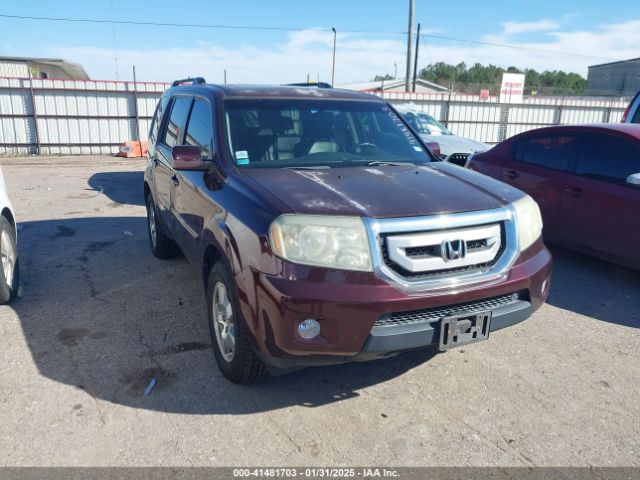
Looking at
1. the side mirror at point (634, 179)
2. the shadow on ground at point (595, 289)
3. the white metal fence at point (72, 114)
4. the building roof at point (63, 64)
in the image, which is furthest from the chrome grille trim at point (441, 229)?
the building roof at point (63, 64)

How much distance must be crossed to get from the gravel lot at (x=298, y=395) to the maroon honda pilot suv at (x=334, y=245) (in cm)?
38

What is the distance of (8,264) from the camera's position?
4.62 m

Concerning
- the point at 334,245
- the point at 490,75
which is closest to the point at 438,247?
the point at 334,245

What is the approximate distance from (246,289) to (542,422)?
1.82 metres

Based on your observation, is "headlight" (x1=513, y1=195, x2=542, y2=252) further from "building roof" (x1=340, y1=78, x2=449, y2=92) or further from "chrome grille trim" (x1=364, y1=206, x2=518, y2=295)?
"building roof" (x1=340, y1=78, x2=449, y2=92)

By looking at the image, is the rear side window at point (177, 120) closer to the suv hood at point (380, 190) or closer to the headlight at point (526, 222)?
the suv hood at point (380, 190)

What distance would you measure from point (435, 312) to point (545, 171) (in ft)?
12.6

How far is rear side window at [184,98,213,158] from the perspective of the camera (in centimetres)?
386

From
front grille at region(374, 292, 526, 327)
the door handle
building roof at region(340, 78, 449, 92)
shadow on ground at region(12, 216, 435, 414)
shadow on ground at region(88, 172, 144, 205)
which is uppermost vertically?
building roof at region(340, 78, 449, 92)

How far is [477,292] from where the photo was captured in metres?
2.89

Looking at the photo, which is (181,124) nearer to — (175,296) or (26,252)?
(175,296)

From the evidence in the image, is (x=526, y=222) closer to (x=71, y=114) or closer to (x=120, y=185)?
(x=120, y=185)

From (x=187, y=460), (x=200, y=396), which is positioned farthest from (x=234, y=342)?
(x=187, y=460)

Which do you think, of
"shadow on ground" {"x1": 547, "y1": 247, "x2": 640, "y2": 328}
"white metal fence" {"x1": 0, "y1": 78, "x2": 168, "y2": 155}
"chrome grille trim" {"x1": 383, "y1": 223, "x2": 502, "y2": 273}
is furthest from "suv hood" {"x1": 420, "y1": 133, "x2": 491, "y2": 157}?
"white metal fence" {"x1": 0, "y1": 78, "x2": 168, "y2": 155}
